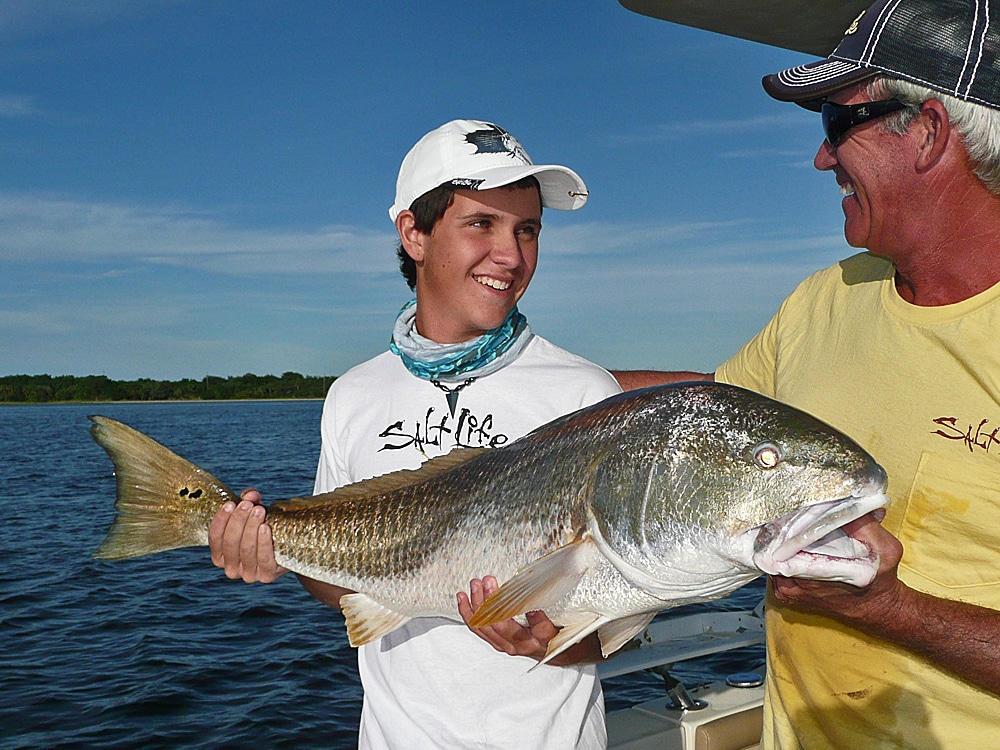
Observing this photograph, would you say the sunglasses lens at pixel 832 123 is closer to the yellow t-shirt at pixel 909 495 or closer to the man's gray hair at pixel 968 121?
the man's gray hair at pixel 968 121

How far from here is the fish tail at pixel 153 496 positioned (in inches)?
119

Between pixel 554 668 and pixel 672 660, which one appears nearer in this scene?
pixel 554 668

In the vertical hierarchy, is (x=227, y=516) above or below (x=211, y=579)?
above

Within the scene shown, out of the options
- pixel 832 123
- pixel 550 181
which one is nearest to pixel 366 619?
pixel 550 181

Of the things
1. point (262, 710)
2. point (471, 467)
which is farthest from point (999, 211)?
point (262, 710)

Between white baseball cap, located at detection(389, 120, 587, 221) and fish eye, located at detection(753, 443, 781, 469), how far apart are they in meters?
1.24

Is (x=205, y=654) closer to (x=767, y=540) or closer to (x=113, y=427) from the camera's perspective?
(x=113, y=427)

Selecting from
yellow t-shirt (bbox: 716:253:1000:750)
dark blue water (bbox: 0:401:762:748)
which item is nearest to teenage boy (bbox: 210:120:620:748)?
yellow t-shirt (bbox: 716:253:1000:750)

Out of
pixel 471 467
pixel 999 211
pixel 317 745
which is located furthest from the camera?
pixel 317 745

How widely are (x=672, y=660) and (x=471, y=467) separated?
2.54 metres

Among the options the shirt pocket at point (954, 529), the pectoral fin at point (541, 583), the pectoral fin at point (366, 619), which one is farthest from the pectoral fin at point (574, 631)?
the shirt pocket at point (954, 529)

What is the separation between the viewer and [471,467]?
264 cm

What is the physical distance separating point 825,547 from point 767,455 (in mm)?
257

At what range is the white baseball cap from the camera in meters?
2.90
